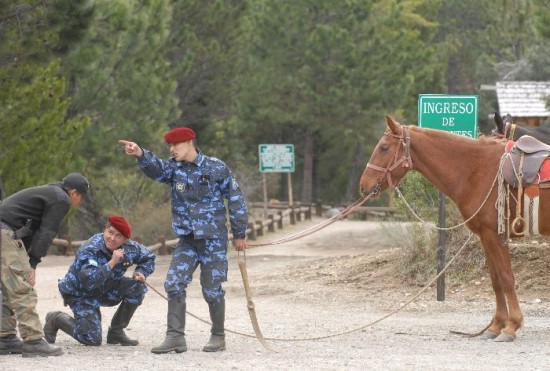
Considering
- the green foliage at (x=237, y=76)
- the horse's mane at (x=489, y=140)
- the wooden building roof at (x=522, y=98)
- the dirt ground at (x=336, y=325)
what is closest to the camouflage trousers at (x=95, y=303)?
the dirt ground at (x=336, y=325)

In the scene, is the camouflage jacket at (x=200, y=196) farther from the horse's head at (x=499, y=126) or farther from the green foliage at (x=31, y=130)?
the green foliage at (x=31, y=130)

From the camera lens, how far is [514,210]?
456 inches

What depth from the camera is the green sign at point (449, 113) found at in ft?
47.1

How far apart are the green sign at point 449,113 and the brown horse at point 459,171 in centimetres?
246

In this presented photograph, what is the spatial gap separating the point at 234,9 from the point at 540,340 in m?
33.2

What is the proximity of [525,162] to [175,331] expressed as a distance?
3.72m

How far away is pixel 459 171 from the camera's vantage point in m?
→ 11.8

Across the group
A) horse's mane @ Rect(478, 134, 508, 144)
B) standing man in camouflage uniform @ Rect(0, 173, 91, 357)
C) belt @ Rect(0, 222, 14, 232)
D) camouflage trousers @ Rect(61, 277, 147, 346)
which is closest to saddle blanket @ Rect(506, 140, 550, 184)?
horse's mane @ Rect(478, 134, 508, 144)

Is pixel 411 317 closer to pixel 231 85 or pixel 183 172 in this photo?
pixel 183 172

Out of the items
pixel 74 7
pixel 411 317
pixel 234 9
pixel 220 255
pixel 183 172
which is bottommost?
pixel 411 317

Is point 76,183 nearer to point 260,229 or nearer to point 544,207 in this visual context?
point 544,207

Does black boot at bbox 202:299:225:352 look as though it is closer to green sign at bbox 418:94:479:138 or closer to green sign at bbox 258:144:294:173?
green sign at bbox 418:94:479:138

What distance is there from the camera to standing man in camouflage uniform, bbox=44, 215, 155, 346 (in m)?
11.0

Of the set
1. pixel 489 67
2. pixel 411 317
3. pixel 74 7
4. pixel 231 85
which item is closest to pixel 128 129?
pixel 74 7
